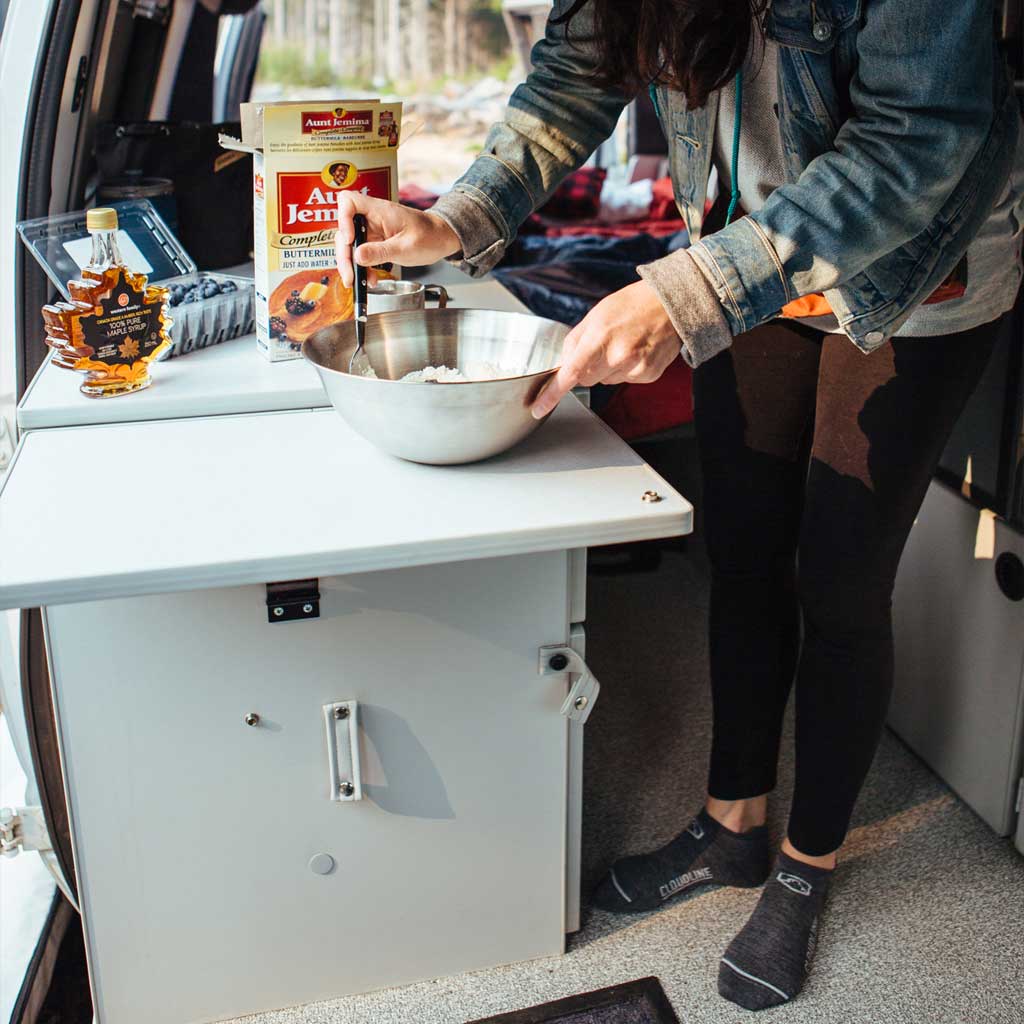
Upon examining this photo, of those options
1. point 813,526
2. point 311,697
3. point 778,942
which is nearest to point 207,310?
point 311,697

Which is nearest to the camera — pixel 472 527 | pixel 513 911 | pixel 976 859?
pixel 472 527

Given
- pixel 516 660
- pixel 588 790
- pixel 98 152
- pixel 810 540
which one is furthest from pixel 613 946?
pixel 98 152

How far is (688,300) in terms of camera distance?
86cm

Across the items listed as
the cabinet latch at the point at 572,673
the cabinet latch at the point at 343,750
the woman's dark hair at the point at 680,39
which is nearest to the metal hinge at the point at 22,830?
the cabinet latch at the point at 343,750

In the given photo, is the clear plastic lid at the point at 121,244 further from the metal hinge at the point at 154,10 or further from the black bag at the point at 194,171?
the metal hinge at the point at 154,10

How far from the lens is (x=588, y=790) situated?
1612 mm

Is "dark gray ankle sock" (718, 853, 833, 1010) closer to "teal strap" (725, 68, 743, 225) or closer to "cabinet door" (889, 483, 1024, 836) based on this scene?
"cabinet door" (889, 483, 1024, 836)

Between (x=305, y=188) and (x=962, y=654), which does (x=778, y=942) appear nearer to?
(x=962, y=654)

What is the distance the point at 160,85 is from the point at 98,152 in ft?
1.86

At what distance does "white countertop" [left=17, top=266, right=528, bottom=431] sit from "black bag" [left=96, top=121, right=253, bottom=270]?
37 cm

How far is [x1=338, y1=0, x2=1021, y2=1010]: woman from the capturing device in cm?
86

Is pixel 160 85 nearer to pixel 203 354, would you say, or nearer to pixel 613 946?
pixel 203 354

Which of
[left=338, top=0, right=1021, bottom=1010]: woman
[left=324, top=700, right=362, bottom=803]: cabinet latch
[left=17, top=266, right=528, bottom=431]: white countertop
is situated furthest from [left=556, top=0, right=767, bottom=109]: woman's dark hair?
[left=324, top=700, right=362, bottom=803]: cabinet latch

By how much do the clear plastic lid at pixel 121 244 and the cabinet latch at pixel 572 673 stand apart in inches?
24.8
